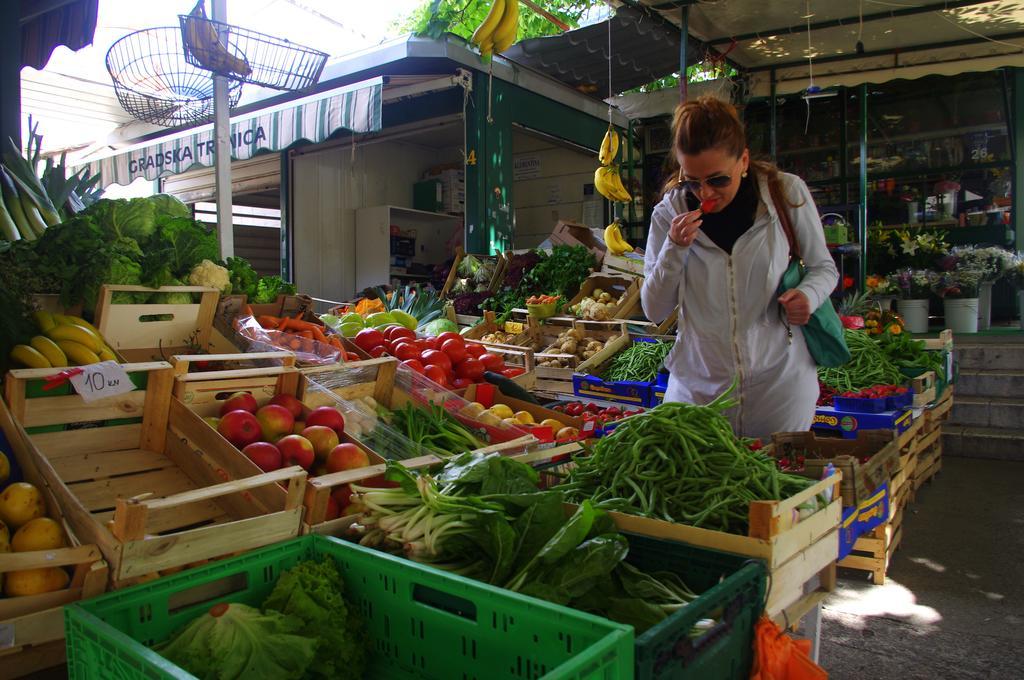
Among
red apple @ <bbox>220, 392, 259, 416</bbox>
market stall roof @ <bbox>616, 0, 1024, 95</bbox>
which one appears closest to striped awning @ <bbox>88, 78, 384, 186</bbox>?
market stall roof @ <bbox>616, 0, 1024, 95</bbox>

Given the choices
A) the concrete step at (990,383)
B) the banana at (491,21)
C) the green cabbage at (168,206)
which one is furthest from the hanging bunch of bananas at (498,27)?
the concrete step at (990,383)

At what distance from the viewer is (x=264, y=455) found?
2.41 m

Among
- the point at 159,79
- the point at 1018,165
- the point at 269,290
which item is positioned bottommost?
the point at 269,290

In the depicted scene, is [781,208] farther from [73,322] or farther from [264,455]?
[73,322]

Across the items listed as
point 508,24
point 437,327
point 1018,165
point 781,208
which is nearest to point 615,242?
point 437,327

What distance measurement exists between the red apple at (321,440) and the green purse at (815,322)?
1839 millimetres

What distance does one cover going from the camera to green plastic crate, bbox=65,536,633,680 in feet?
3.77

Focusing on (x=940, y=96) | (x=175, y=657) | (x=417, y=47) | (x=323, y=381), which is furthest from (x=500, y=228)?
(x=175, y=657)

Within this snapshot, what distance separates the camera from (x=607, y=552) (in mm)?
1516

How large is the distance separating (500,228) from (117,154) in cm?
739

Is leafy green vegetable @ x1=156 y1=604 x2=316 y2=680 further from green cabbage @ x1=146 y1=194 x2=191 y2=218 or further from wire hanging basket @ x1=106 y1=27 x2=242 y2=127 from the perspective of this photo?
wire hanging basket @ x1=106 y1=27 x2=242 y2=127

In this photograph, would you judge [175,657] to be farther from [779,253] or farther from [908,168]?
[908,168]

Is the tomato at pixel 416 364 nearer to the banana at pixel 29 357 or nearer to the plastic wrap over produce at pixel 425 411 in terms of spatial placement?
the plastic wrap over produce at pixel 425 411

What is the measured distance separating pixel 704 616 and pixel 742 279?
5.46 ft
